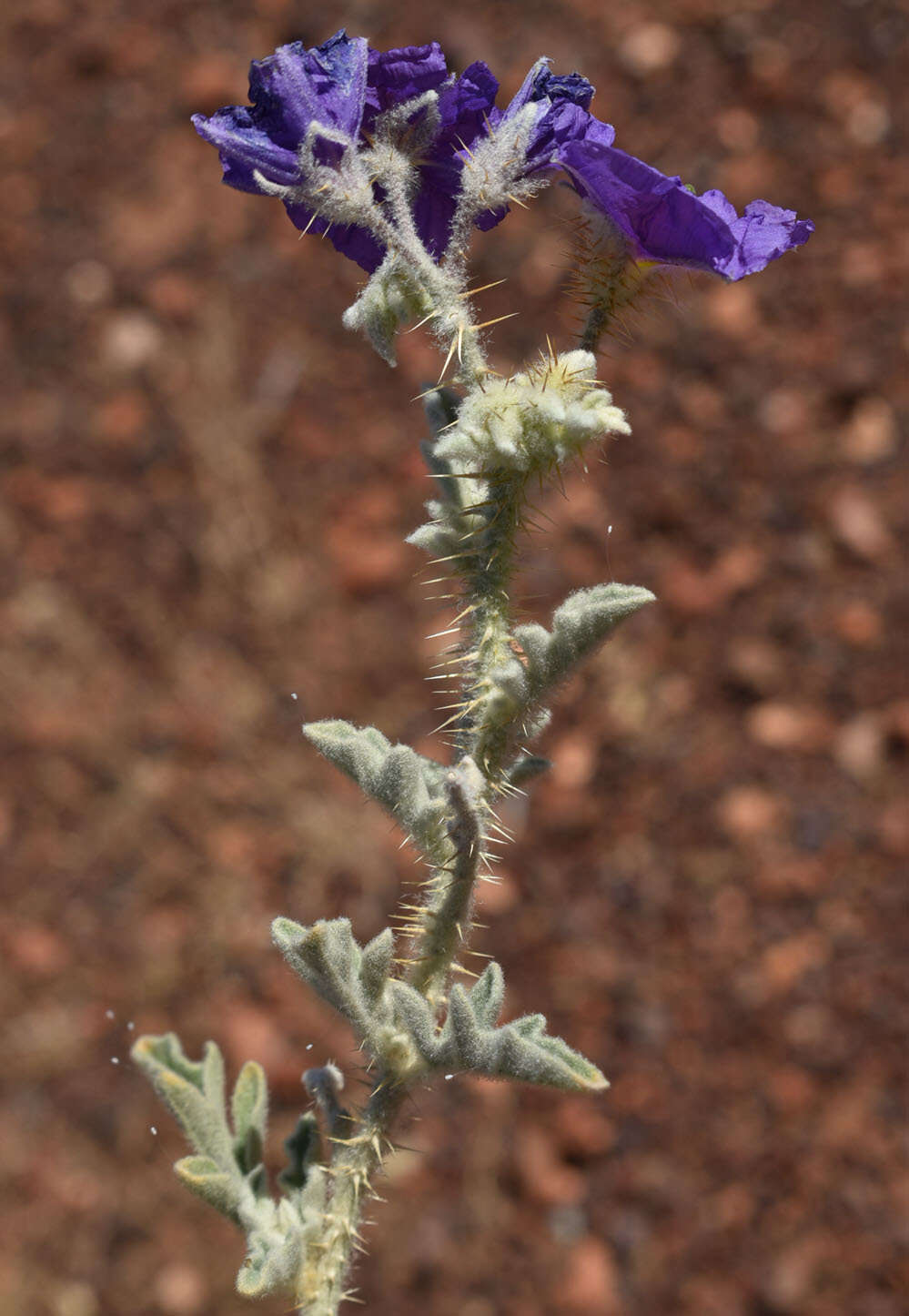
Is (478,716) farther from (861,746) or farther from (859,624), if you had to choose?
(859,624)

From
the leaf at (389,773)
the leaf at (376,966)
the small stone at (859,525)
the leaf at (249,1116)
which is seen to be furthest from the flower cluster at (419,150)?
the small stone at (859,525)

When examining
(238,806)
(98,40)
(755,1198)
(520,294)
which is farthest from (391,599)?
(98,40)

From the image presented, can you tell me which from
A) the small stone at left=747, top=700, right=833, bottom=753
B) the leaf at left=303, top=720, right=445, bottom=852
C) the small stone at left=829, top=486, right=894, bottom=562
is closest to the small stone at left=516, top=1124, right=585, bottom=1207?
the small stone at left=747, top=700, right=833, bottom=753

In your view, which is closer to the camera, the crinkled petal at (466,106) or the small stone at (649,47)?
the crinkled petal at (466,106)

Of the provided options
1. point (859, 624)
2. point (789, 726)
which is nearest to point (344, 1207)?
point (789, 726)

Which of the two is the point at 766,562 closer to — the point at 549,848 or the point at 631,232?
the point at 549,848

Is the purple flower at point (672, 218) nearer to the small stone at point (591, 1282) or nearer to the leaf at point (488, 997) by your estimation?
the leaf at point (488, 997)

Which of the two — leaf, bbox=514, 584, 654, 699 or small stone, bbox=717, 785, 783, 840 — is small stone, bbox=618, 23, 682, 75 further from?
leaf, bbox=514, 584, 654, 699
